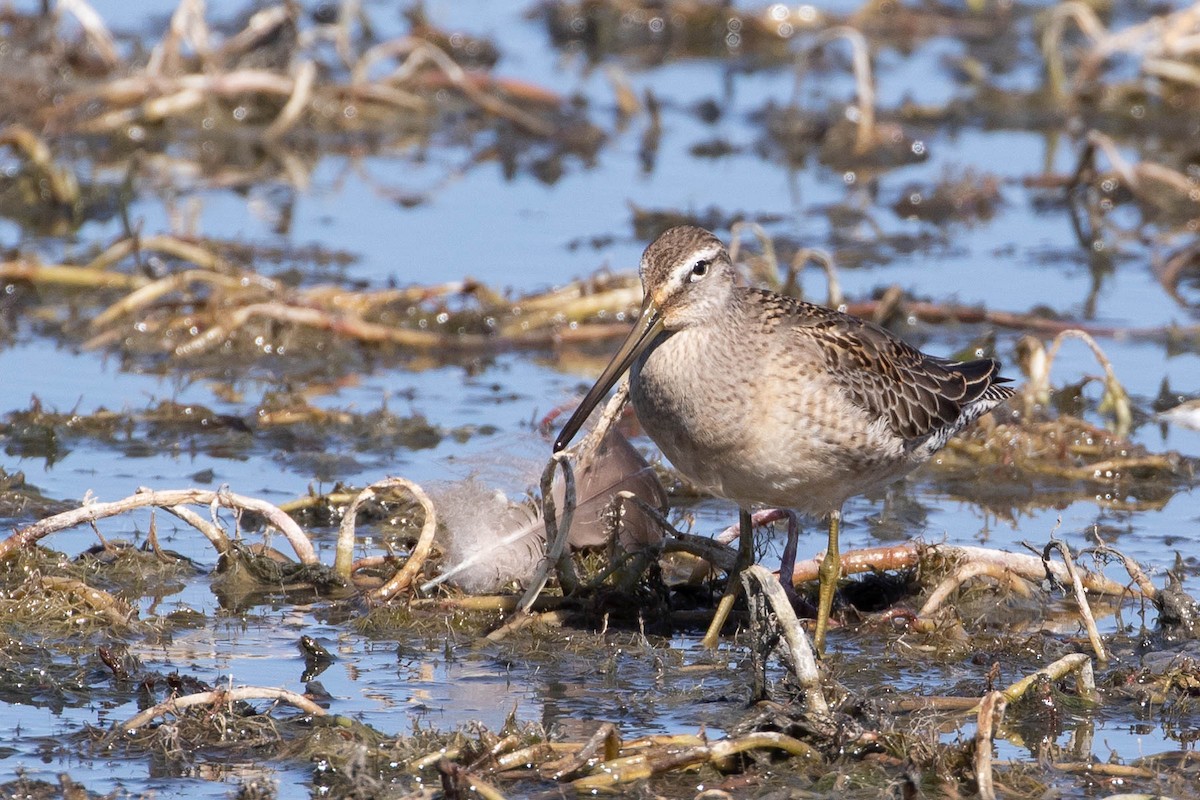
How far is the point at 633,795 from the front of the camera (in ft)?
13.1

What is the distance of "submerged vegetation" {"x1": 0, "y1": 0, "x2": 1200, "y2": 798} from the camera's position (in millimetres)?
4133

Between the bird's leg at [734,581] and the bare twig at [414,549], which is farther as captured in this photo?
the bare twig at [414,549]

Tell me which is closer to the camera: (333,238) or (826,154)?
(333,238)

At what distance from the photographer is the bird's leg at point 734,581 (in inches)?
199

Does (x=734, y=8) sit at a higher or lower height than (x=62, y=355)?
higher

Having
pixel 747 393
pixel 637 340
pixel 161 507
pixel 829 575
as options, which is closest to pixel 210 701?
pixel 161 507

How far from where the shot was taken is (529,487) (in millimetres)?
5480

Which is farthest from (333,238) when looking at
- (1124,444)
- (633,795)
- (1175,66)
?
(633,795)

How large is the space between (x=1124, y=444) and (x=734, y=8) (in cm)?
814

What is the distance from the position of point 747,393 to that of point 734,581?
0.62 meters

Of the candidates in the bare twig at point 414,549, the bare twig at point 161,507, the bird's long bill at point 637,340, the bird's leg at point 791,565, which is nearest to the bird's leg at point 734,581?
the bird's leg at point 791,565

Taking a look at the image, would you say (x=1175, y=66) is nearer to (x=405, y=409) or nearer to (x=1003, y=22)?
(x=1003, y=22)

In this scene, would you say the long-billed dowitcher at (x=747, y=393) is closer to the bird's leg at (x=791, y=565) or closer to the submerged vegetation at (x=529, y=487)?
the bird's leg at (x=791, y=565)

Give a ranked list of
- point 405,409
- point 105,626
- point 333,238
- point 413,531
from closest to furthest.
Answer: point 105,626
point 413,531
point 405,409
point 333,238
